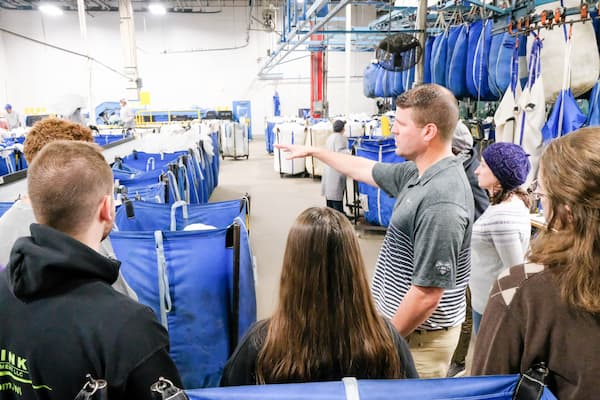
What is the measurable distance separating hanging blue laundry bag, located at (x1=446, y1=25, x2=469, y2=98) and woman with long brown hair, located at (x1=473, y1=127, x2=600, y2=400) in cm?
444

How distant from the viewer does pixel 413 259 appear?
5.12ft

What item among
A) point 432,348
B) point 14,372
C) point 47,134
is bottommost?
point 432,348

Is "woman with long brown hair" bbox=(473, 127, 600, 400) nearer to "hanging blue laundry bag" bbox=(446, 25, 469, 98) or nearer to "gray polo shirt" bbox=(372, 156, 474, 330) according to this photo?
"gray polo shirt" bbox=(372, 156, 474, 330)

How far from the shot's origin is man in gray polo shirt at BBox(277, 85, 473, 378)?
144 centimetres

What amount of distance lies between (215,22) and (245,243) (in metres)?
18.3

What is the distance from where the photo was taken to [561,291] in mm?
864

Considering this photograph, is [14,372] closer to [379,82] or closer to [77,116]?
[77,116]

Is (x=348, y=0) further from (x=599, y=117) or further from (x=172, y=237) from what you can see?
(x=172, y=237)

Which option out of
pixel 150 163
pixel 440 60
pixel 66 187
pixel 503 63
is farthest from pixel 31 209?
pixel 440 60

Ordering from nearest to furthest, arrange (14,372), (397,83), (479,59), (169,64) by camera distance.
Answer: (14,372) < (479,59) < (397,83) < (169,64)

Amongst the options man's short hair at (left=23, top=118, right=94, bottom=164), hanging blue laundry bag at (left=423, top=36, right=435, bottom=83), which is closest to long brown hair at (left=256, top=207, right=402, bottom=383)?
man's short hair at (left=23, top=118, right=94, bottom=164)

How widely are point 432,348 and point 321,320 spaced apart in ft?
3.02

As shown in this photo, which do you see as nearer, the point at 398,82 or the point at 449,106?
the point at 449,106

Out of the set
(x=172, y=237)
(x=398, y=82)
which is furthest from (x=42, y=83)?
(x=172, y=237)
